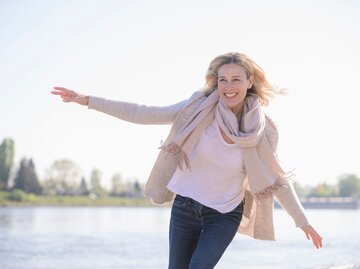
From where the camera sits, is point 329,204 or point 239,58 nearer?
point 239,58

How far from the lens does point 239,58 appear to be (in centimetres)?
405

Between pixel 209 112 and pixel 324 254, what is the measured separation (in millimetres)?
12996

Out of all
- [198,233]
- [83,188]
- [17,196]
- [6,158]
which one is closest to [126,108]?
[198,233]

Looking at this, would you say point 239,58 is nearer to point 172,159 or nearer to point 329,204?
point 172,159

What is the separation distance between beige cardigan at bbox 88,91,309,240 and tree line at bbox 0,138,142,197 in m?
82.4

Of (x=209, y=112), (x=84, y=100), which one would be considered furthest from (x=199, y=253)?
(x=84, y=100)

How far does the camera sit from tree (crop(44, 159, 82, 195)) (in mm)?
93625

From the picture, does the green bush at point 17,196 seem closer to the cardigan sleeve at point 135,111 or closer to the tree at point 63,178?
the tree at point 63,178

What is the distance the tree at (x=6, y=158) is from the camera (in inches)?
3359

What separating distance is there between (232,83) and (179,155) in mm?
594

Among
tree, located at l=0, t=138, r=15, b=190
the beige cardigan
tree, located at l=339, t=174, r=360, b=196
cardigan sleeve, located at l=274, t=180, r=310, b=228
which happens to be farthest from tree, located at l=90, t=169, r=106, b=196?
cardigan sleeve, located at l=274, t=180, r=310, b=228

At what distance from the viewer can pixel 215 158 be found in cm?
398

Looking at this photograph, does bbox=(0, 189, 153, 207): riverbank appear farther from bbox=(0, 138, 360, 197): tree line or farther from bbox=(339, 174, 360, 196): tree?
bbox=(339, 174, 360, 196): tree

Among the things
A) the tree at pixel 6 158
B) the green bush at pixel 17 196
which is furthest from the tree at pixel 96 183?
the green bush at pixel 17 196
